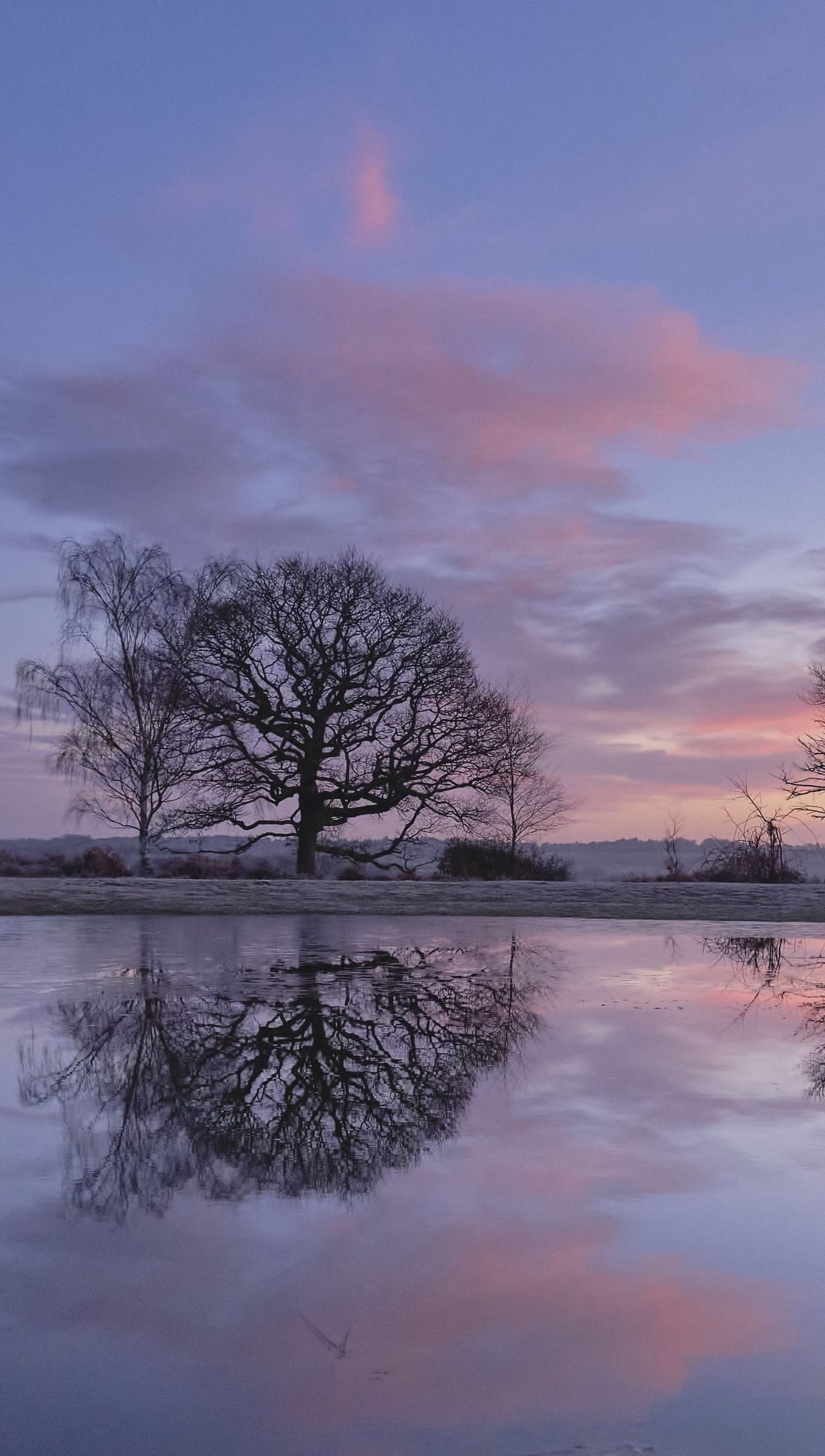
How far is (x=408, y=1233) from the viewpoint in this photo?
14.9 feet

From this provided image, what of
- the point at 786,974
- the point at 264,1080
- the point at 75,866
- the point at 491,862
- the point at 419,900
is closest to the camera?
the point at 264,1080

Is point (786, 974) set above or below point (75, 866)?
below

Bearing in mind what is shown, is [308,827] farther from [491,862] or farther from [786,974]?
[786,974]

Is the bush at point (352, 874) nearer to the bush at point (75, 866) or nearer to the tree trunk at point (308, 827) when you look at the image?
the tree trunk at point (308, 827)

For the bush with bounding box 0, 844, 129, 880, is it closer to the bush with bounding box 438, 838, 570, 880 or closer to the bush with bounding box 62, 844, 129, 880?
the bush with bounding box 62, 844, 129, 880

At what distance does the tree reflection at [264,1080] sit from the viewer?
534 centimetres

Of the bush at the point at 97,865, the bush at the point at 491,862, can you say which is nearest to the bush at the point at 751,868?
the bush at the point at 491,862

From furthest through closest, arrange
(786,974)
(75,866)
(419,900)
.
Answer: (75,866) < (419,900) < (786,974)

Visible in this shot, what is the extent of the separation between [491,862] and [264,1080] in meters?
31.2

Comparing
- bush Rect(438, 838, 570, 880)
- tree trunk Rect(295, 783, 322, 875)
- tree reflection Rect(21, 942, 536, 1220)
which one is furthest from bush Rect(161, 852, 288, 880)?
tree reflection Rect(21, 942, 536, 1220)

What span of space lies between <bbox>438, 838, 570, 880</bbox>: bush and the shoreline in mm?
11824

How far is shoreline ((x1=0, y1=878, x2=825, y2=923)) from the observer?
74.1 feet

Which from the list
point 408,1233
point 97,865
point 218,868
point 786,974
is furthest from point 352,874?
point 408,1233

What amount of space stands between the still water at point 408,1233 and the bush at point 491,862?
90.5 ft
